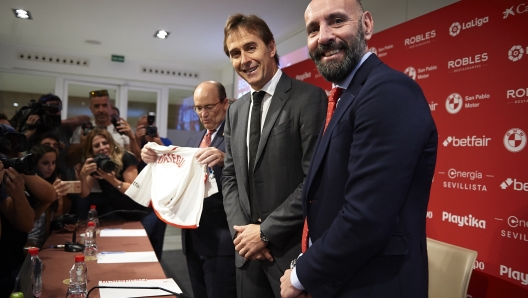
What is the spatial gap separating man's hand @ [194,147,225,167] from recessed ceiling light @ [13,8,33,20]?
15.2ft

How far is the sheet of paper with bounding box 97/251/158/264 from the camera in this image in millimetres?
1976

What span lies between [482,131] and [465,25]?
789mm

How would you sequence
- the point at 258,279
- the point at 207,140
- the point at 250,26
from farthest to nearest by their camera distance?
the point at 207,140 < the point at 250,26 < the point at 258,279

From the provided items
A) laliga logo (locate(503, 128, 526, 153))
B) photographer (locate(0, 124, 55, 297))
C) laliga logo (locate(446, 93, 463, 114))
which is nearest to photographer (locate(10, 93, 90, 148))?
photographer (locate(0, 124, 55, 297))

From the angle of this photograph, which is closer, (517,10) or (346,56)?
(346,56)

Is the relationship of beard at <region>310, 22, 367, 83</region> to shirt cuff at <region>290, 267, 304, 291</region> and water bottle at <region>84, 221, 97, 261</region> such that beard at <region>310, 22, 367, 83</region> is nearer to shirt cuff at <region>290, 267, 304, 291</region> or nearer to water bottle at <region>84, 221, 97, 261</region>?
shirt cuff at <region>290, 267, 304, 291</region>

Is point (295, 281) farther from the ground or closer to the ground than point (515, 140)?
closer to the ground

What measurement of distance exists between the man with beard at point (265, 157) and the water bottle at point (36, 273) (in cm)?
75

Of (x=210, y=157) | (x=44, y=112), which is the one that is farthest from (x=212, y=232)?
(x=44, y=112)

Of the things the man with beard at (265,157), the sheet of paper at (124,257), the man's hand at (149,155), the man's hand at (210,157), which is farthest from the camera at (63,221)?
the man with beard at (265,157)

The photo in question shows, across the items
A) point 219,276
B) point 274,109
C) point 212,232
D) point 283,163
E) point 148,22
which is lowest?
point 219,276

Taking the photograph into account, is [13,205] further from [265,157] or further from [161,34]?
[161,34]

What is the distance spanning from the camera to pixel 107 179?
2.99 metres

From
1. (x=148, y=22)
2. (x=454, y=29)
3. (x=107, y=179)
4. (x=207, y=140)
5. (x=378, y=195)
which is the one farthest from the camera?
(x=148, y=22)
